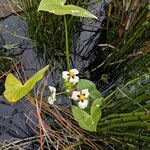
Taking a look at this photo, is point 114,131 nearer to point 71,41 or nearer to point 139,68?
point 139,68

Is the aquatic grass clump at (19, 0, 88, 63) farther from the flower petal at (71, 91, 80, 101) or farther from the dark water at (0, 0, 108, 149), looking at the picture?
the flower petal at (71, 91, 80, 101)

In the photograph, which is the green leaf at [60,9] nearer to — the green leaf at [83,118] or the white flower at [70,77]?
the white flower at [70,77]

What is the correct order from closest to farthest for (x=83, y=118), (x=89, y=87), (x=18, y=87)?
(x=18, y=87) → (x=83, y=118) → (x=89, y=87)

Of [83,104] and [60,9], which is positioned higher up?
[60,9]

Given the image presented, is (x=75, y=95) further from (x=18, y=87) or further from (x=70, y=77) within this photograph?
(x=18, y=87)

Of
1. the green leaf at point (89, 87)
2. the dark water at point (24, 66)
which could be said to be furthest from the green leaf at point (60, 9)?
the dark water at point (24, 66)

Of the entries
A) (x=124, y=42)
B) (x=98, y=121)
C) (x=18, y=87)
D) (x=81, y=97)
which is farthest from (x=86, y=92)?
(x=124, y=42)

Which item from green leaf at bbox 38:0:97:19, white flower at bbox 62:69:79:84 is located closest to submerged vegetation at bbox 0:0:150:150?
white flower at bbox 62:69:79:84
